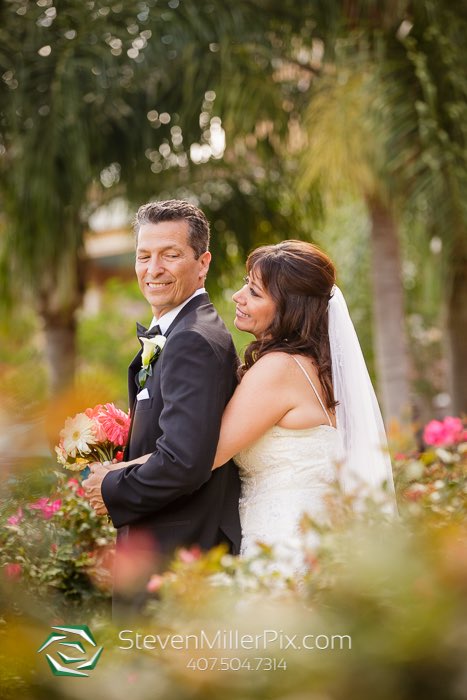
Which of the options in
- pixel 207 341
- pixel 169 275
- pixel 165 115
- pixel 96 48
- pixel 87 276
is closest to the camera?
pixel 207 341

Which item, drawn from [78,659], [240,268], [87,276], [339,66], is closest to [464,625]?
[78,659]

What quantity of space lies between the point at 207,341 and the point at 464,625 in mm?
1582

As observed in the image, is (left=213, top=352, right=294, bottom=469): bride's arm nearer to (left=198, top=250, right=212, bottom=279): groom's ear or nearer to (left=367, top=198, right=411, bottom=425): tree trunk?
(left=198, top=250, right=212, bottom=279): groom's ear

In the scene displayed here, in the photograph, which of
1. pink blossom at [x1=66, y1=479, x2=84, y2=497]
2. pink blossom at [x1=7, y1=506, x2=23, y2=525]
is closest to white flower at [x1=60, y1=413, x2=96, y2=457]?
pink blossom at [x1=7, y1=506, x2=23, y2=525]

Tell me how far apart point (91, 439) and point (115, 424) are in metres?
0.11

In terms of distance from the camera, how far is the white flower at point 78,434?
3230 mm

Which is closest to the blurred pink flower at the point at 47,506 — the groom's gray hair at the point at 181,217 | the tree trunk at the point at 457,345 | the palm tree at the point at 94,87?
the groom's gray hair at the point at 181,217

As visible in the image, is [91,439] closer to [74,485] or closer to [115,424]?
[115,424]

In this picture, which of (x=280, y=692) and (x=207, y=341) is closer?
(x=280, y=692)

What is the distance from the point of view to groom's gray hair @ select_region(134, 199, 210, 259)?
10.8 ft

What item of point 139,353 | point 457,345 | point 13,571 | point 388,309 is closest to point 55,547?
point 13,571

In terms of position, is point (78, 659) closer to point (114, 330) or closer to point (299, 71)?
point (299, 71)

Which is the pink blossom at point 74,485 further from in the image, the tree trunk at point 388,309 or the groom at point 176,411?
the tree trunk at point 388,309

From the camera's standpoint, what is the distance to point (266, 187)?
994 centimetres
